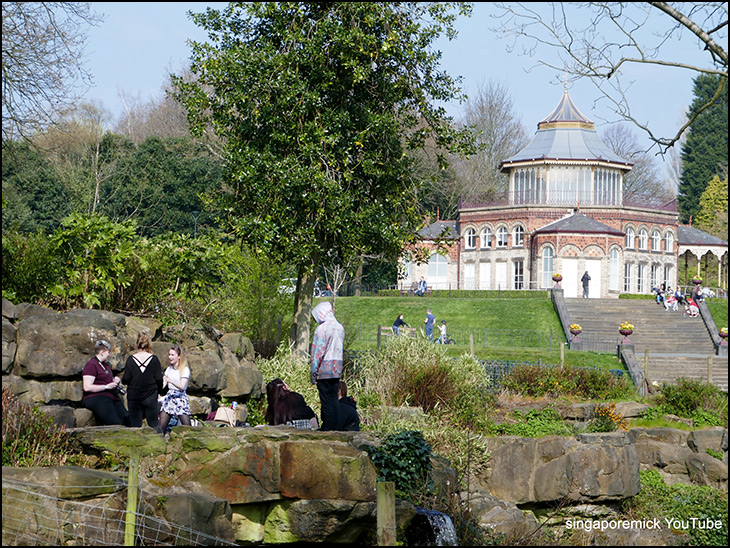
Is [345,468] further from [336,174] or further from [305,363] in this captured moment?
[336,174]

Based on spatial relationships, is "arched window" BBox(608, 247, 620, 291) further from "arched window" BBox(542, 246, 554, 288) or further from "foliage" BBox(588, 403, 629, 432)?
"foliage" BBox(588, 403, 629, 432)

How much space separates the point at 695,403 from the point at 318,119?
38.8 ft

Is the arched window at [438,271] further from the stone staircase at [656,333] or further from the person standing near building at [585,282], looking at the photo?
the stone staircase at [656,333]

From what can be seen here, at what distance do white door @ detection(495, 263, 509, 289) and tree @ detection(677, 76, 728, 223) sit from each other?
2572cm

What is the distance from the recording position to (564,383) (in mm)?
19672

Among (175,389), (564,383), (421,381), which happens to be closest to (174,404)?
(175,389)

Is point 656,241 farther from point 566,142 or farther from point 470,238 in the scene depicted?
point 470,238

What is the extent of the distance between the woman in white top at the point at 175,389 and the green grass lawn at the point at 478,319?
18022 millimetres

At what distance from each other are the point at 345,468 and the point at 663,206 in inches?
1889

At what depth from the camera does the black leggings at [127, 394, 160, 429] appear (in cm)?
959

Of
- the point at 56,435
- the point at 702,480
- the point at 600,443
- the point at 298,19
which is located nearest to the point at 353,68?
the point at 298,19

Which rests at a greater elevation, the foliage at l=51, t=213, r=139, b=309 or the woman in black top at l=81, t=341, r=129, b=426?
the foliage at l=51, t=213, r=139, b=309

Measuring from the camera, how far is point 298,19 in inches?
653

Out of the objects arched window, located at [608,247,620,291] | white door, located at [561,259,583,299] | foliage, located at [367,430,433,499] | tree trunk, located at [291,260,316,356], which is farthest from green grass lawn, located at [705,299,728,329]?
foliage, located at [367,430,433,499]
